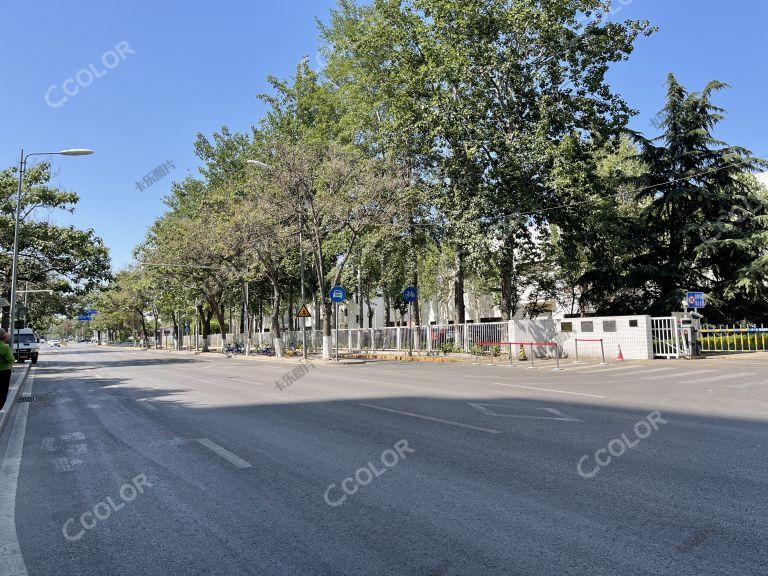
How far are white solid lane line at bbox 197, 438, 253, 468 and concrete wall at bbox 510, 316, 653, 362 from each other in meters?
19.6

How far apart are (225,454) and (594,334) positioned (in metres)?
20.8

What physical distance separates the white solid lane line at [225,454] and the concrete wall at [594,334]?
1958cm

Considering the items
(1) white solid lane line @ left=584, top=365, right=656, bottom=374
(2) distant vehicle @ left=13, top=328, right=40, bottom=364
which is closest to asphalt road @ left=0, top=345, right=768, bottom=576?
(1) white solid lane line @ left=584, top=365, right=656, bottom=374

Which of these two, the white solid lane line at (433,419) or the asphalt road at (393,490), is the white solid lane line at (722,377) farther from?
the white solid lane line at (433,419)

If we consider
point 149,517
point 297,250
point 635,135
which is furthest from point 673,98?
point 149,517

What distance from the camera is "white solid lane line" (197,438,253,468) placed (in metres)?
6.12

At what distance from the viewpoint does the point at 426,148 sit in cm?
2608

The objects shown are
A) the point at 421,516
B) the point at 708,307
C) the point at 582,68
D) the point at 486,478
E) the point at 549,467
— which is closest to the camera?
the point at 421,516

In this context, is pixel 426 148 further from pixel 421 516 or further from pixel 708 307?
pixel 421 516

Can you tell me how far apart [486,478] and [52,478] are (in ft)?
15.7

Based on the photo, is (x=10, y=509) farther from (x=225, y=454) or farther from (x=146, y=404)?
(x=146, y=404)

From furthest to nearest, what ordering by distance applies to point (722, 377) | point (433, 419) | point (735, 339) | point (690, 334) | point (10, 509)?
point (735, 339), point (690, 334), point (722, 377), point (433, 419), point (10, 509)

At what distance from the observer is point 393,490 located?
5.04 m

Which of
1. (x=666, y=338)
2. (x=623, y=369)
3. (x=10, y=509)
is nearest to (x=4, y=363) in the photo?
(x=10, y=509)
